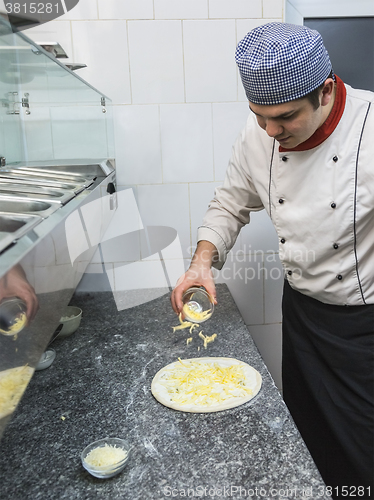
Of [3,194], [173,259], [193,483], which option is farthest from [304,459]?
[173,259]

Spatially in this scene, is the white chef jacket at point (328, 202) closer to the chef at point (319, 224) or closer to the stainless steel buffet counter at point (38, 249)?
the chef at point (319, 224)

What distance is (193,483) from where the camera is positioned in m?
0.95

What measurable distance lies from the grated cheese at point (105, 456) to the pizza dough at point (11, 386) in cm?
38

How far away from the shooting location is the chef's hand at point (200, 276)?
138 cm

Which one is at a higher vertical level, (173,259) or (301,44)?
(301,44)

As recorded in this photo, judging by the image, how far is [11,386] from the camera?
62 centimetres

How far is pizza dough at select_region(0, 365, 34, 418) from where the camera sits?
59 centimetres

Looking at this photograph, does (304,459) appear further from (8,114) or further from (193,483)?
(8,114)

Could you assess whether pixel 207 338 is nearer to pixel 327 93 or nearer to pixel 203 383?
pixel 203 383

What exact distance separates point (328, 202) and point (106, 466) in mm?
991

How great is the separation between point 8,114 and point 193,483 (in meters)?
1.36

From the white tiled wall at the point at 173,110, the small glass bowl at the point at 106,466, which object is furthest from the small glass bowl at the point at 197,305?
the white tiled wall at the point at 173,110

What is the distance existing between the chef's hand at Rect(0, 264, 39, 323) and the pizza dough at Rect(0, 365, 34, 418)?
0.08 m

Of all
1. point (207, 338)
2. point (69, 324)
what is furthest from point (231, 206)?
point (69, 324)
